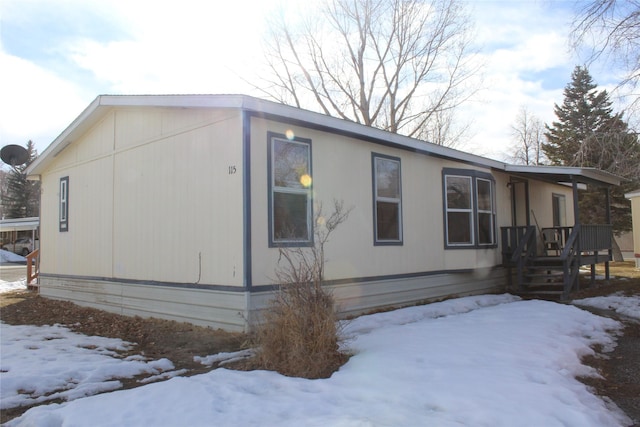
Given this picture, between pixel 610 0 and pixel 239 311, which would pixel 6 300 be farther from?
pixel 610 0

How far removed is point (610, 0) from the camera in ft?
29.5

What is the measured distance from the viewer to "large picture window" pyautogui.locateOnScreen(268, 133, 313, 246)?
21.8 feet

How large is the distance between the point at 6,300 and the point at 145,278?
516 centimetres

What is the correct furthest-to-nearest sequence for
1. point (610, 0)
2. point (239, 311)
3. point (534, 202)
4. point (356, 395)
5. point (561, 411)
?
point (534, 202), point (610, 0), point (239, 311), point (356, 395), point (561, 411)

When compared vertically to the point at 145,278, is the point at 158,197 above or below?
above

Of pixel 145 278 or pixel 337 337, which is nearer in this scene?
pixel 337 337

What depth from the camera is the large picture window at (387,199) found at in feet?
27.5

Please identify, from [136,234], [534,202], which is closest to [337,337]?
[136,234]

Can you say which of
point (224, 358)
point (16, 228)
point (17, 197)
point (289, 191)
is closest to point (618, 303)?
point (289, 191)

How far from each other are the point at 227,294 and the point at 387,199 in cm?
357

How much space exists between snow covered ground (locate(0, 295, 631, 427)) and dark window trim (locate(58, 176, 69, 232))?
463 centimetres

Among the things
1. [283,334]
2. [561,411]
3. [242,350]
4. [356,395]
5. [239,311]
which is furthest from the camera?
[239,311]

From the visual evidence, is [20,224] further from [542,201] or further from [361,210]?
[542,201]

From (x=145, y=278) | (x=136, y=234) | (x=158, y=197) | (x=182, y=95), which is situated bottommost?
(x=145, y=278)
